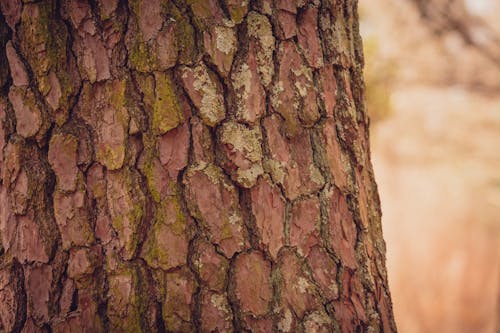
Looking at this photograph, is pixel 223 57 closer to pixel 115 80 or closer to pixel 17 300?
pixel 115 80

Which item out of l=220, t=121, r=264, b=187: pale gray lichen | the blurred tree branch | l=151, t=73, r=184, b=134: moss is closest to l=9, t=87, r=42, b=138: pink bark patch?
l=151, t=73, r=184, b=134: moss

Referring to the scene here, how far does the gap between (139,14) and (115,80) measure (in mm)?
127

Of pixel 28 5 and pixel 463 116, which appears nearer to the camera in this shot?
pixel 28 5

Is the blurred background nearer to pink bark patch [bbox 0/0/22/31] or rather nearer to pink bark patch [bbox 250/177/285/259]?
pink bark patch [bbox 250/177/285/259]

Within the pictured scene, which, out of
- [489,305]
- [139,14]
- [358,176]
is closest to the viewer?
[139,14]

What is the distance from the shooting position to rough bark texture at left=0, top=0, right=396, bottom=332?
0.94 metres

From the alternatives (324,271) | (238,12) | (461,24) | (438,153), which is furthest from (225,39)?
(438,153)

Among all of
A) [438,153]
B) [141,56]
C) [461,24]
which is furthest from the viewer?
[438,153]

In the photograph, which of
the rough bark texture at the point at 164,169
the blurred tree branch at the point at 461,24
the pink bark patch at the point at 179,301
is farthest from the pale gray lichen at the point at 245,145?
the blurred tree branch at the point at 461,24

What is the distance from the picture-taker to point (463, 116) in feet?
16.5

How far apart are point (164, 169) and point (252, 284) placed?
0.89 feet

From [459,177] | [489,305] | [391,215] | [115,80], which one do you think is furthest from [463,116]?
[115,80]

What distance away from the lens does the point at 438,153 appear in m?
5.36

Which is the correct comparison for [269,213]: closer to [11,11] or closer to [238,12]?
[238,12]
